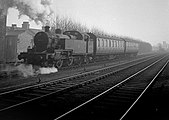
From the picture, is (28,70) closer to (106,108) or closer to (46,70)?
(46,70)

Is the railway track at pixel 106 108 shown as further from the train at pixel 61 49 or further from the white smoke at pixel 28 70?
the train at pixel 61 49

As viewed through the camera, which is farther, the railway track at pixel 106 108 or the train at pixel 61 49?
the train at pixel 61 49

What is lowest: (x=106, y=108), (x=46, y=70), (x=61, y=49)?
(x=106, y=108)

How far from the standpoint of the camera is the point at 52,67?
15.2m

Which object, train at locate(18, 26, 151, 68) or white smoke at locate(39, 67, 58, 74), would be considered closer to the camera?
white smoke at locate(39, 67, 58, 74)

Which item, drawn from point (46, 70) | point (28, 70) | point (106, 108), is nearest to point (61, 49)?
point (46, 70)

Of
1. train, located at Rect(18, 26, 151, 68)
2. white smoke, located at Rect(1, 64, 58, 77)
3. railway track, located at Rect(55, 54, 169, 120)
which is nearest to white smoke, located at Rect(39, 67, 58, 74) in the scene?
white smoke, located at Rect(1, 64, 58, 77)

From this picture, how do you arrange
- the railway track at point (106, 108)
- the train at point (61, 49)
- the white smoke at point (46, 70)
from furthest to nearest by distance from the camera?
the train at point (61, 49) → the white smoke at point (46, 70) → the railway track at point (106, 108)

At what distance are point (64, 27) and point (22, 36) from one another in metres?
15.1

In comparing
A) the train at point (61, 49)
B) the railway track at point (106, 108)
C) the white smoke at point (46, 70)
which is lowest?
the railway track at point (106, 108)

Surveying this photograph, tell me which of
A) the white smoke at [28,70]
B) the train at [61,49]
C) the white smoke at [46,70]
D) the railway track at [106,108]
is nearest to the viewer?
the railway track at [106,108]

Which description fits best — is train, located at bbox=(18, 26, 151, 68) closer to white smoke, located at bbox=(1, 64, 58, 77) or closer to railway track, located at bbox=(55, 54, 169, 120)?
white smoke, located at bbox=(1, 64, 58, 77)

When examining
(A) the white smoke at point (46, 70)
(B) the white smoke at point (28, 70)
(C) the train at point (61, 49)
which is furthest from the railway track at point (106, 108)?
(C) the train at point (61, 49)

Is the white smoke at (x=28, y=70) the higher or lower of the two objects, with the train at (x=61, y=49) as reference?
lower
